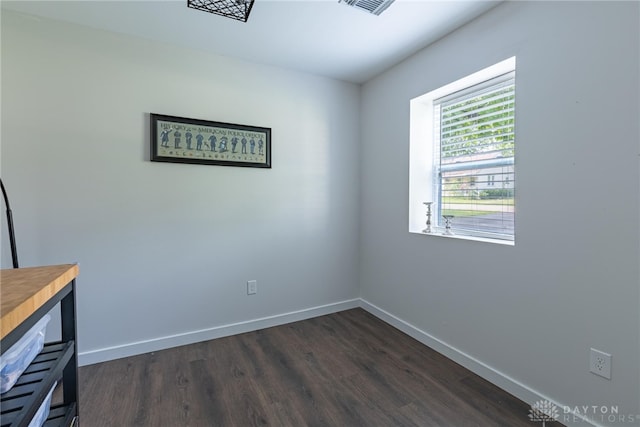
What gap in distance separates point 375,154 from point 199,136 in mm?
1649

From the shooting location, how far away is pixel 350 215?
3086 mm

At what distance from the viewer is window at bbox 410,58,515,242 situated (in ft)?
6.21

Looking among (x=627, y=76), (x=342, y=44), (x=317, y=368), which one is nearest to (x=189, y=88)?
(x=342, y=44)

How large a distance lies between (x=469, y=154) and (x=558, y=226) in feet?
2.74

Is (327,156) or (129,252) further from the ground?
(327,156)

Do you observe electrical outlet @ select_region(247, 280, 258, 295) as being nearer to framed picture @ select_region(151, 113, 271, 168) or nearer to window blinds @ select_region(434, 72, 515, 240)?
framed picture @ select_region(151, 113, 271, 168)

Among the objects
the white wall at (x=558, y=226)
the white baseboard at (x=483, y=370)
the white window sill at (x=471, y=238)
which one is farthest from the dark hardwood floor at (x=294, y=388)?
the white window sill at (x=471, y=238)

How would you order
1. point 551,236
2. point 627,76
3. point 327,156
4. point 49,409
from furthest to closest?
point 327,156, point 551,236, point 627,76, point 49,409

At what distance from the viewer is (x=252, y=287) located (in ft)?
8.52

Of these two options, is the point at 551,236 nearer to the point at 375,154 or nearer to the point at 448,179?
the point at 448,179

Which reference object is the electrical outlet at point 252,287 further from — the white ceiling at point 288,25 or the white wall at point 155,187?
the white ceiling at point 288,25

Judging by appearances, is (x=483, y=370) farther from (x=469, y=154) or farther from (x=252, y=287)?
(x=252, y=287)

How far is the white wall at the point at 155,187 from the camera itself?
1912 millimetres

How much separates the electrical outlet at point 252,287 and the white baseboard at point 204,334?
26 cm
